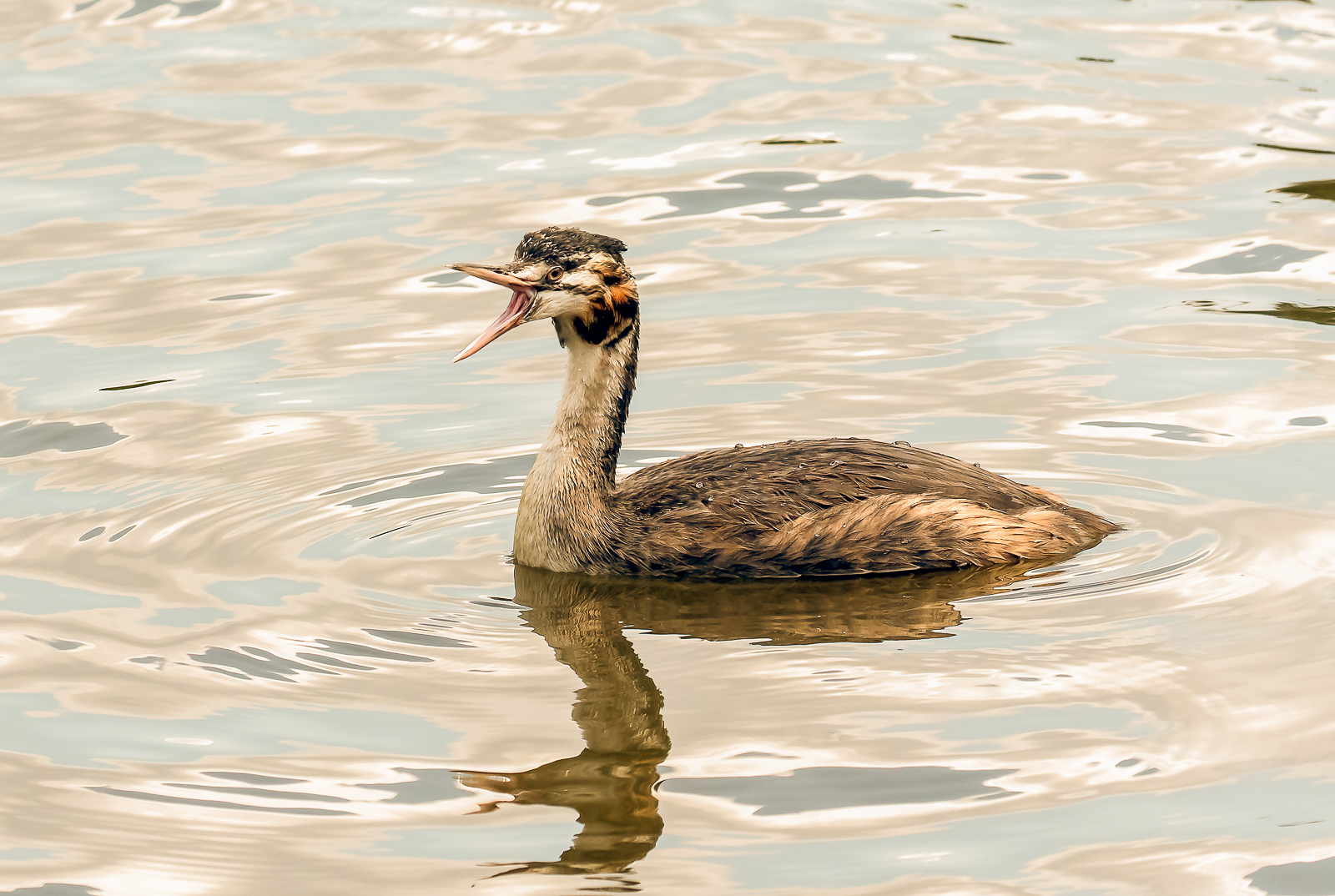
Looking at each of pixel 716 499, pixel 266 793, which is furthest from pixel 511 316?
pixel 266 793

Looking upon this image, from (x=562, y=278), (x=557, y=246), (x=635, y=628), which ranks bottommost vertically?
(x=635, y=628)

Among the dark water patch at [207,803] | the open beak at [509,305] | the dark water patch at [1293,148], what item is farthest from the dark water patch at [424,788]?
the dark water patch at [1293,148]

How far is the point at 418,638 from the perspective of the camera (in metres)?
8.62

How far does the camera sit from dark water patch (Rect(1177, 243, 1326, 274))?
46.5 ft

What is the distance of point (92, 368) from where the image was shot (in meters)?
12.9

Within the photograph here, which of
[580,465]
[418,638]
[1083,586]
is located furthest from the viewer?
[580,465]

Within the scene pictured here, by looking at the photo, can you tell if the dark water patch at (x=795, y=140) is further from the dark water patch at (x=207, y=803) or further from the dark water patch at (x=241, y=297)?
the dark water patch at (x=207, y=803)

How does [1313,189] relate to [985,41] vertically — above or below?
below

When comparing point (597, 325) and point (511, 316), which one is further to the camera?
point (597, 325)

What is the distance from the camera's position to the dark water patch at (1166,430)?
11.1m

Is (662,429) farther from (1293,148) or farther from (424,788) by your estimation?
(1293,148)

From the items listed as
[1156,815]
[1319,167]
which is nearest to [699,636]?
[1156,815]

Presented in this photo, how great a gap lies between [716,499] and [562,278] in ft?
4.36

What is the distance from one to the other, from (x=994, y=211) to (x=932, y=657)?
26.4 feet
